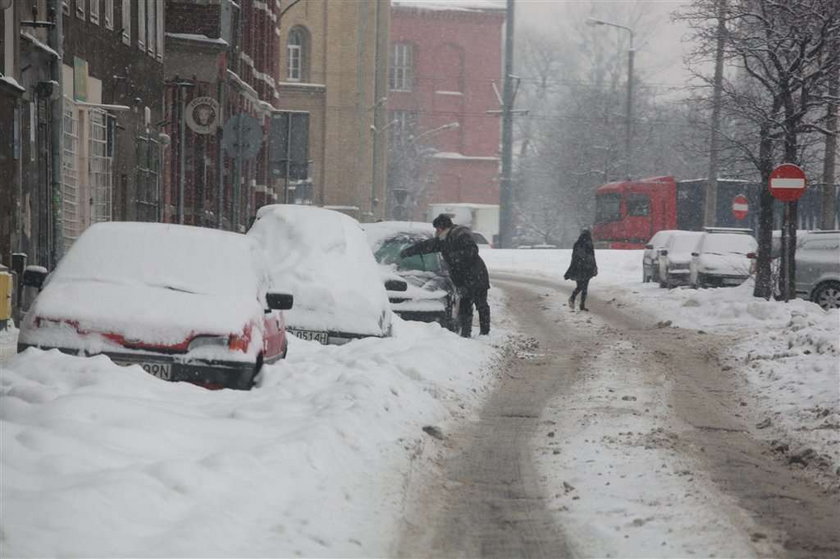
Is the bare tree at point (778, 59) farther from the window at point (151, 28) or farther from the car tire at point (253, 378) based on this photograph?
the car tire at point (253, 378)

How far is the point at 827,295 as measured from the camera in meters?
28.4

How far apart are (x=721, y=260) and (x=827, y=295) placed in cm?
777

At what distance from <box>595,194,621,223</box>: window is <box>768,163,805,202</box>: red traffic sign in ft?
115

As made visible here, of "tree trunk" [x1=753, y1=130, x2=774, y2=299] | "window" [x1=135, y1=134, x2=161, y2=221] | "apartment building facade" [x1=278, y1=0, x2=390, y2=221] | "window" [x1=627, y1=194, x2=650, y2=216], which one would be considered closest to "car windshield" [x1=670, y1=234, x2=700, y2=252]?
"tree trunk" [x1=753, y1=130, x2=774, y2=299]

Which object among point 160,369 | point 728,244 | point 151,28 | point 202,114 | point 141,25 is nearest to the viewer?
point 160,369

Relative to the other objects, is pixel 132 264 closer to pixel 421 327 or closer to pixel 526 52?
pixel 421 327

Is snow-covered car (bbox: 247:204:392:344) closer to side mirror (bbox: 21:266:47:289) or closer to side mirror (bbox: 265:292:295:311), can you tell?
side mirror (bbox: 265:292:295:311)

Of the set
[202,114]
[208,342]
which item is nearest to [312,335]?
[208,342]

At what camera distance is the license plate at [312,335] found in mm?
15281

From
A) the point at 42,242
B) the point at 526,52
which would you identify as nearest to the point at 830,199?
the point at 42,242

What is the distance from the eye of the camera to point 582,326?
25625mm

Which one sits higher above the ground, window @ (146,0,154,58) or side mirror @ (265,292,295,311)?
window @ (146,0,154,58)

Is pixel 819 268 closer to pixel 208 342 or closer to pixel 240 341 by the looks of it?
pixel 240 341

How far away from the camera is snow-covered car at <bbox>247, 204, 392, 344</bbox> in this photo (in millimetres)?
15344
